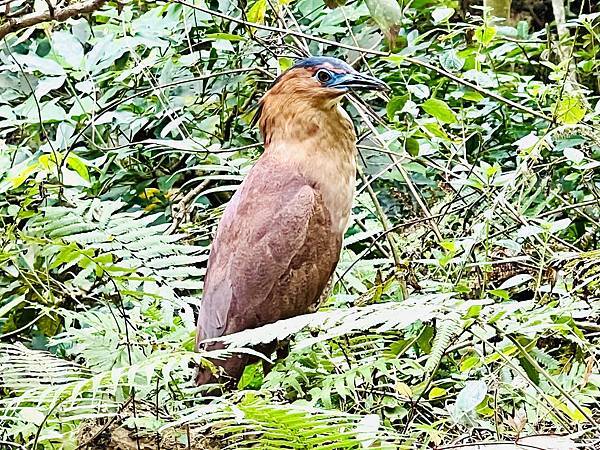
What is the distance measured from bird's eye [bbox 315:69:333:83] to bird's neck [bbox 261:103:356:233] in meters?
0.07

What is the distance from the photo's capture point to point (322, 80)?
202 centimetres

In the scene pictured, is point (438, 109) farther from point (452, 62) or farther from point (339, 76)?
point (452, 62)

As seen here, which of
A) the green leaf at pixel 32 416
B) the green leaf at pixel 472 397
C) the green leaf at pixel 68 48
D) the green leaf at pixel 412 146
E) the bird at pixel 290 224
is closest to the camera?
the green leaf at pixel 472 397

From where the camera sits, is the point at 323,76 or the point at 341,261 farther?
the point at 341,261

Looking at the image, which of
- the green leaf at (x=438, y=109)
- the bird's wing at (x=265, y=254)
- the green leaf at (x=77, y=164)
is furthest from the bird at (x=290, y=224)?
the green leaf at (x=77, y=164)

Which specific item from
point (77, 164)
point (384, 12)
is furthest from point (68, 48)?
point (384, 12)

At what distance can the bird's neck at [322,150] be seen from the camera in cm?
196

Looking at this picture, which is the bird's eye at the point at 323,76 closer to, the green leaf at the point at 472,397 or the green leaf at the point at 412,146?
the green leaf at the point at 412,146

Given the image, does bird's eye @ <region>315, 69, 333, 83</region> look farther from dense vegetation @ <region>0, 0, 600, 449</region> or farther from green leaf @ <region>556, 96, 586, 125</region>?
green leaf @ <region>556, 96, 586, 125</region>

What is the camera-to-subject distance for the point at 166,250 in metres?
1.90

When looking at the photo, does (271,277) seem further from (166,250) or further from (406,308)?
(406,308)

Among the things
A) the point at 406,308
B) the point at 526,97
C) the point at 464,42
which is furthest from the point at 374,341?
the point at 464,42

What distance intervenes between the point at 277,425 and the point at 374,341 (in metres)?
0.63

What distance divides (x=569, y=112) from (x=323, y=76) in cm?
54
